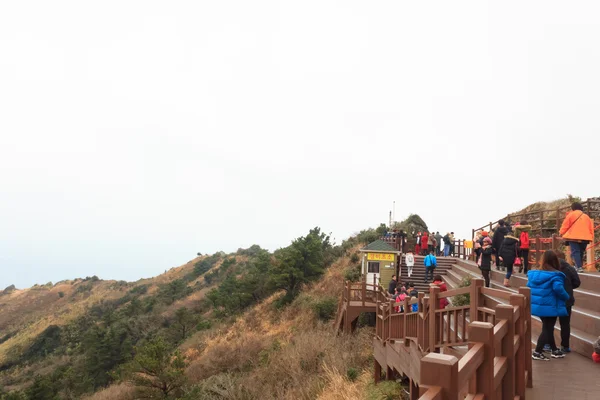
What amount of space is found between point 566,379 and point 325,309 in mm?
17303

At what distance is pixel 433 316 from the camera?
17.6 feet

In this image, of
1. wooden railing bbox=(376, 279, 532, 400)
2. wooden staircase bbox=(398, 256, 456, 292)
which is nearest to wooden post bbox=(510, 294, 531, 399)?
wooden railing bbox=(376, 279, 532, 400)

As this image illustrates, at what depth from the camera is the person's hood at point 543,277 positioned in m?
4.61

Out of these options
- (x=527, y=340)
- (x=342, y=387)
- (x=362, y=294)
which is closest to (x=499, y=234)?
(x=342, y=387)

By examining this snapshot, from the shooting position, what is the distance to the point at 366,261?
22.2 meters

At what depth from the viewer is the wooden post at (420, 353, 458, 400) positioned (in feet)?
5.71

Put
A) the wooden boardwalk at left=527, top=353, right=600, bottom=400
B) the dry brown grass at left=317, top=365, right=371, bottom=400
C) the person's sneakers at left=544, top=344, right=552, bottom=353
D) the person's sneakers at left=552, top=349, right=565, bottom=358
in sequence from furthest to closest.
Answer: the dry brown grass at left=317, top=365, right=371, bottom=400, the person's sneakers at left=544, top=344, right=552, bottom=353, the person's sneakers at left=552, top=349, right=565, bottom=358, the wooden boardwalk at left=527, top=353, right=600, bottom=400

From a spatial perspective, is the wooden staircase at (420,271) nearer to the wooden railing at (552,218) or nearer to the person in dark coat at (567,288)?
the wooden railing at (552,218)

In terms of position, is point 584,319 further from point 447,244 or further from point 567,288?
point 447,244

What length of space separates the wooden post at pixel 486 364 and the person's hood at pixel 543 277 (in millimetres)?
2930

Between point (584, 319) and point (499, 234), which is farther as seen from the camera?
point (499, 234)

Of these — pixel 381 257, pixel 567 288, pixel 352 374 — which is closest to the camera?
pixel 567 288

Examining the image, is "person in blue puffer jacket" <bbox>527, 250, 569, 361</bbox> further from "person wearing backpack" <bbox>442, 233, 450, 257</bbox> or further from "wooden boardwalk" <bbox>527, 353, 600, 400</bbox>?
"person wearing backpack" <bbox>442, 233, 450, 257</bbox>

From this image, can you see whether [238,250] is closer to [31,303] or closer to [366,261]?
[31,303]
